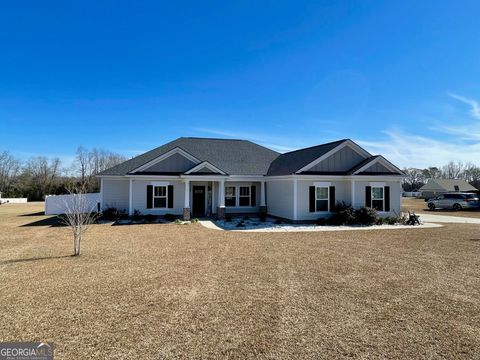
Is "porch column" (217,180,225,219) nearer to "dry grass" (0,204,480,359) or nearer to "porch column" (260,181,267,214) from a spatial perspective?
"porch column" (260,181,267,214)

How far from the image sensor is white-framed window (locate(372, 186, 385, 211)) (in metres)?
19.5

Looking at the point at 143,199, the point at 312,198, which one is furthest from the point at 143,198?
the point at 312,198

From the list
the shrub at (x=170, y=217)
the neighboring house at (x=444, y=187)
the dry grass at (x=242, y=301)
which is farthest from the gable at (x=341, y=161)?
the neighboring house at (x=444, y=187)

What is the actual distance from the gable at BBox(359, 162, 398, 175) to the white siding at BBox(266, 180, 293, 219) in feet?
15.2

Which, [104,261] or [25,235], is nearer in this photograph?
[104,261]

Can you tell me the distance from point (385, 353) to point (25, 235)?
14.7 metres

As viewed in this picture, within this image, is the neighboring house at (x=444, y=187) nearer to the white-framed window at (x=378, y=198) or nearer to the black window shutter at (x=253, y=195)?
the white-framed window at (x=378, y=198)

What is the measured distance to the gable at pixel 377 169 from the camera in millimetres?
19031

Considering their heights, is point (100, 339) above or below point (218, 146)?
below

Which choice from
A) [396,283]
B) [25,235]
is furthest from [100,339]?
[25,235]

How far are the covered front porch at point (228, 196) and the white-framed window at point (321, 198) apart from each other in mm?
4207

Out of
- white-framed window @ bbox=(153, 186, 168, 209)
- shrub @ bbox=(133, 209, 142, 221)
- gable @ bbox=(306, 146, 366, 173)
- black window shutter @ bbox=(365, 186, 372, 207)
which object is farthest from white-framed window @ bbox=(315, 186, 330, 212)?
shrub @ bbox=(133, 209, 142, 221)

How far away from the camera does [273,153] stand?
26.7m

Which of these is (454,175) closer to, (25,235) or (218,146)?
(218,146)
